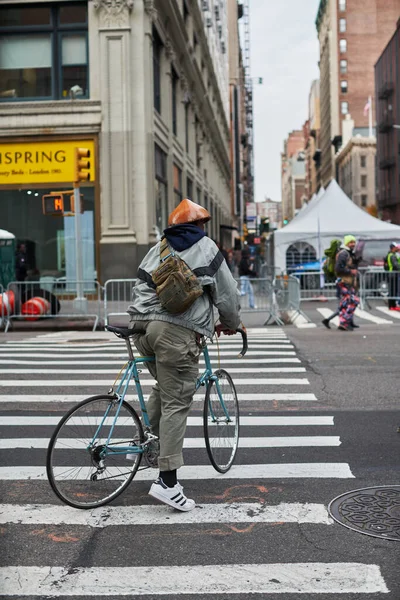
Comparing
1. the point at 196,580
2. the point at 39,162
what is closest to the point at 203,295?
the point at 196,580

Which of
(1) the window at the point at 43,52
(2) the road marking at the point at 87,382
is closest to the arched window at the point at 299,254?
(1) the window at the point at 43,52

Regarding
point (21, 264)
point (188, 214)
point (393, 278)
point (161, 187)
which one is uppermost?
point (161, 187)

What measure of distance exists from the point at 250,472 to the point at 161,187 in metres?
23.2

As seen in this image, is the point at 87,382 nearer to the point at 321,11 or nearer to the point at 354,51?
the point at 354,51

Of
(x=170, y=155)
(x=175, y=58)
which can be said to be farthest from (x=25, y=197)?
(x=175, y=58)

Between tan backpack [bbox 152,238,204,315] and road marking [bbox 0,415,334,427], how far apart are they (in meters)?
2.83

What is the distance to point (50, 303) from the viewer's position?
18.3 metres

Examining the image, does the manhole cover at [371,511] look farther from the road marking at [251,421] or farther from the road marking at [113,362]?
the road marking at [113,362]

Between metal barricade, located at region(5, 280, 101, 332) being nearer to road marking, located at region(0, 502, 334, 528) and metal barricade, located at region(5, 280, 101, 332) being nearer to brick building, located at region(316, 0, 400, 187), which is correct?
road marking, located at region(0, 502, 334, 528)

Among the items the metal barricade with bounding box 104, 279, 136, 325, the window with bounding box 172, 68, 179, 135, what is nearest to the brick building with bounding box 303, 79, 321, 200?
the window with bounding box 172, 68, 179, 135

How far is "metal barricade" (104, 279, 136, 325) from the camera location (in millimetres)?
17562

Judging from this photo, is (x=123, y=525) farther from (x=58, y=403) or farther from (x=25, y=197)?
(x=25, y=197)

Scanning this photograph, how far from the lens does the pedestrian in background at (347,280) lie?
1579 cm

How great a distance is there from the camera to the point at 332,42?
12525 centimetres
